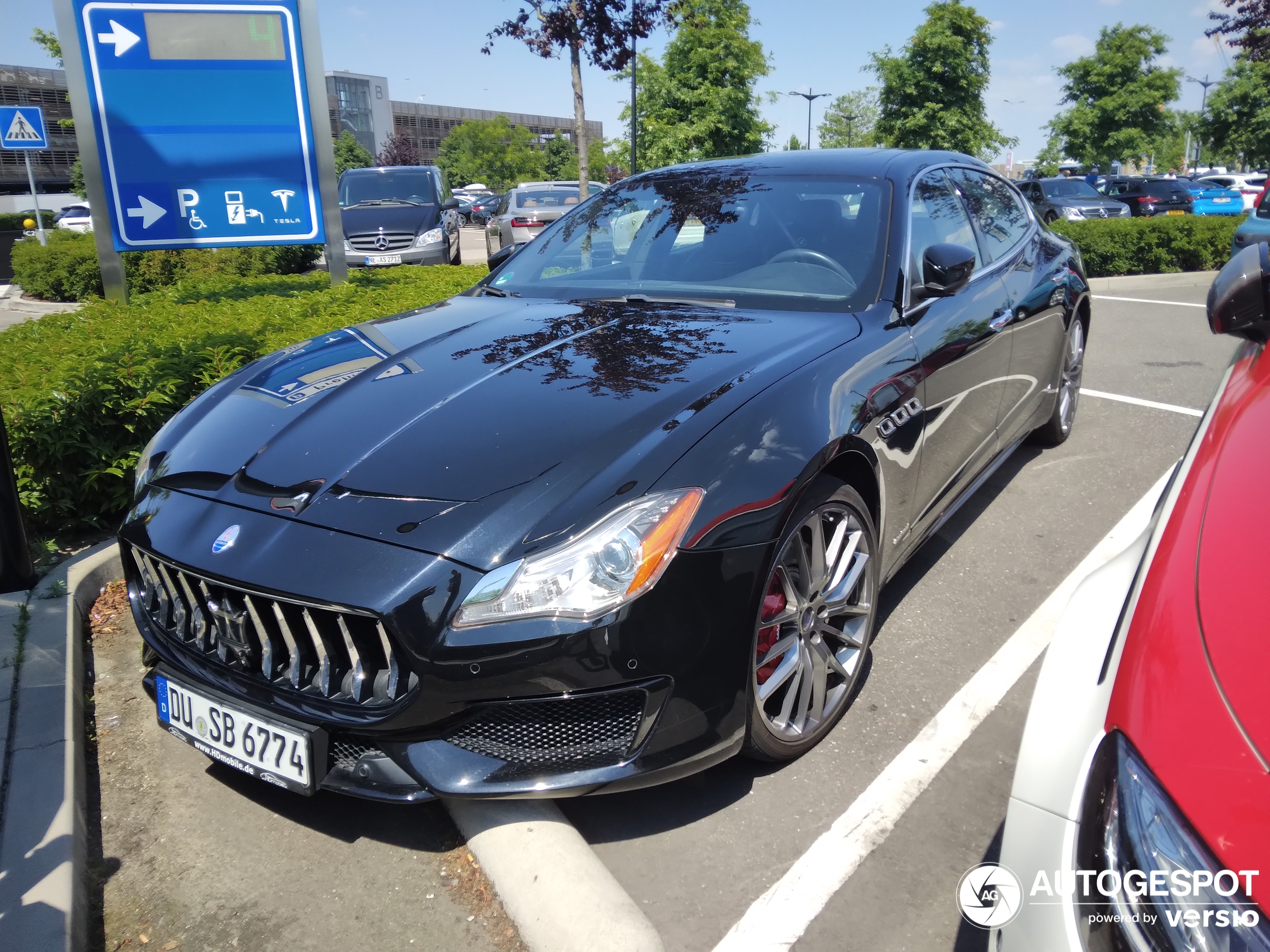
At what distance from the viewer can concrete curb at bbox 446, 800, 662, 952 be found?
1.95 meters

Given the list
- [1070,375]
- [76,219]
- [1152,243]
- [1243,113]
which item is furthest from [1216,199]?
[76,219]

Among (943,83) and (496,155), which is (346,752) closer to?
(943,83)

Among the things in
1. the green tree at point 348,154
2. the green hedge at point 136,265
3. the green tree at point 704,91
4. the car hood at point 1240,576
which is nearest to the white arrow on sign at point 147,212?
the green hedge at point 136,265

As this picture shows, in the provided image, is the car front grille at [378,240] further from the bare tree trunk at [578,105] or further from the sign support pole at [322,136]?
the sign support pole at [322,136]

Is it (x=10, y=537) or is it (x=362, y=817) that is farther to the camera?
(x=10, y=537)

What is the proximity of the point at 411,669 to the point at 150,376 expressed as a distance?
8.90ft

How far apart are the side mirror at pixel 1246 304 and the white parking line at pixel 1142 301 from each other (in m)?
10.3

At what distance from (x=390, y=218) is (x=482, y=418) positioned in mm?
12220

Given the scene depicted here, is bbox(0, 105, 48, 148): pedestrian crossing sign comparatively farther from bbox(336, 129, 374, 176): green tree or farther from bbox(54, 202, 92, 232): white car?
bbox(336, 129, 374, 176): green tree

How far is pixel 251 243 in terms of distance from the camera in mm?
6809

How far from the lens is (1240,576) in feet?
4.54

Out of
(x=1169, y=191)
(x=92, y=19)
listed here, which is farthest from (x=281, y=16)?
(x=1169, y=191)

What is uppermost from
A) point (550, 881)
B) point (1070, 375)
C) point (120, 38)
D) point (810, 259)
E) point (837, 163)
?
point (120, 38)

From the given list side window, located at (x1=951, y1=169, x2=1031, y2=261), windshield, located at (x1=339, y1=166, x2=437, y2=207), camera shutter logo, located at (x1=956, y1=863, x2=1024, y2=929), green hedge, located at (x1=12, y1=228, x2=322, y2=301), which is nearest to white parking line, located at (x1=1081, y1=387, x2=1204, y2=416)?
side window, located at (x1=951, y1=169, x2=1031, y2=261)
